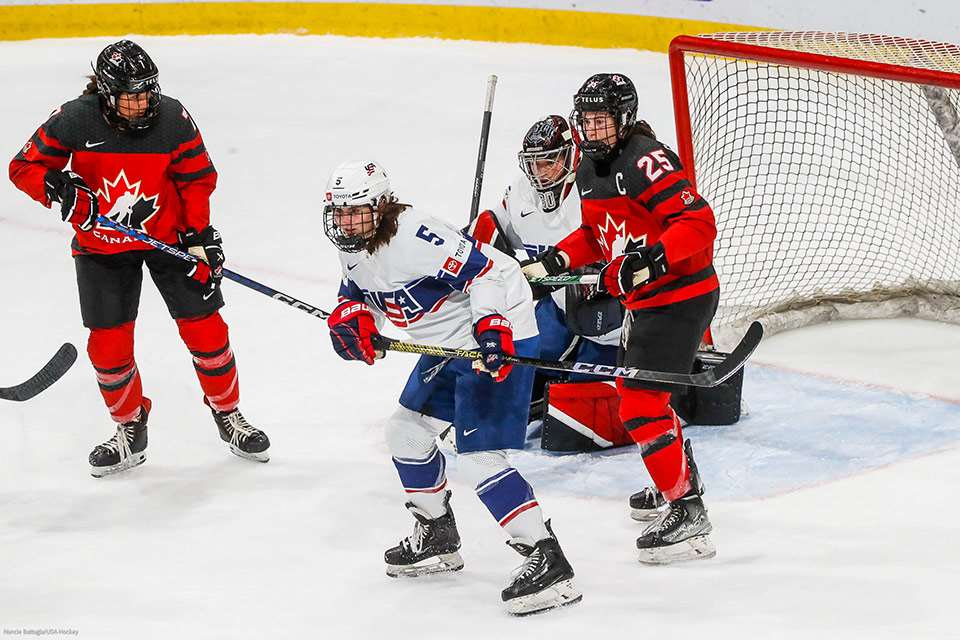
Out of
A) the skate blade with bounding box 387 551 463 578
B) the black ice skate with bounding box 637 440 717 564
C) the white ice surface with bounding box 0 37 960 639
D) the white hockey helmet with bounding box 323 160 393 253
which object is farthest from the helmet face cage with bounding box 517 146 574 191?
the skate blade with bounding box 387 551 463 578

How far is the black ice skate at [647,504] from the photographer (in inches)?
127

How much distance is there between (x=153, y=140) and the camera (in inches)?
134

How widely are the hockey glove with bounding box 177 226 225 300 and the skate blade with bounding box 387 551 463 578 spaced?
1.04 metres

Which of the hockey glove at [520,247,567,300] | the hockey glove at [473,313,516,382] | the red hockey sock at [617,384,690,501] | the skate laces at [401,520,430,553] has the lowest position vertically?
the skate laces at [401,520,430,553]

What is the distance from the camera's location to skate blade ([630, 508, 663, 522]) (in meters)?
3.23

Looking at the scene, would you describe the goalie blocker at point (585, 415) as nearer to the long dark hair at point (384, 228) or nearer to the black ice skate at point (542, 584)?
the black ice skate at point (542, 584)

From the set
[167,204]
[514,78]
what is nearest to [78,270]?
[167,204]

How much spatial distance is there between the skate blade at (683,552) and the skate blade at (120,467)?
1534mm

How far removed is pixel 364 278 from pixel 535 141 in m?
1.02

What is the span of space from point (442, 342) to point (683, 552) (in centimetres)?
74

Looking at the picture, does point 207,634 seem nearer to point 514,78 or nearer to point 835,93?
point 835,93

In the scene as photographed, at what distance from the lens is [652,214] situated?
114 inches

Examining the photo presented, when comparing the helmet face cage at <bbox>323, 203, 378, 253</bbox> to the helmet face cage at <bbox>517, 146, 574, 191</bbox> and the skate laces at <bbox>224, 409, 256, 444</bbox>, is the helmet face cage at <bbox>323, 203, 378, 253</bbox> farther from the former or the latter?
the skate laces at <bbox>224, 409, 256, 444</bbox>

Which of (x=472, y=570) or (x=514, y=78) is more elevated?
(x=514, y=78)
